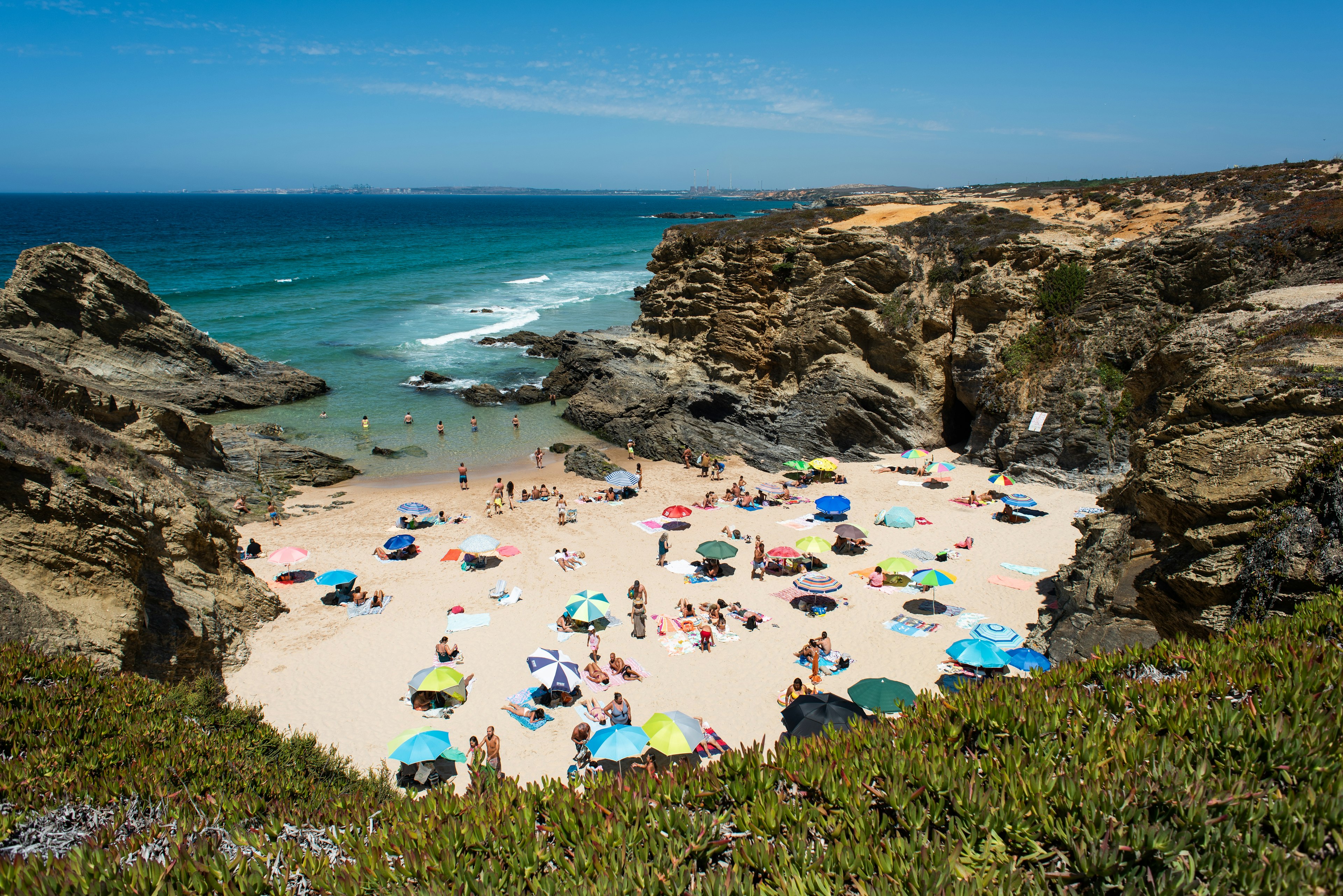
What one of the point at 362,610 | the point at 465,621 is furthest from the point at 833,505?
the point at 362,610

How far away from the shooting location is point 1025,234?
82.2 feet

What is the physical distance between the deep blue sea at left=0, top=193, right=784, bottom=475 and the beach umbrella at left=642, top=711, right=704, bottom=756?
1900cm

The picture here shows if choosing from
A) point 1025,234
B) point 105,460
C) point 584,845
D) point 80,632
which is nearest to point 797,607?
point 584,845

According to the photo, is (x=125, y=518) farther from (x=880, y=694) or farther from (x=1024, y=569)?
(x=1024, y=569)

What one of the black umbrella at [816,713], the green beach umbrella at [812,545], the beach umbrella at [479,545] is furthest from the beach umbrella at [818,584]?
the beach umbrella at [479,545]

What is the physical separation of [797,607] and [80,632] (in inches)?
513

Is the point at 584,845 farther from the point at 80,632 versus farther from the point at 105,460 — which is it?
the point at 105,460

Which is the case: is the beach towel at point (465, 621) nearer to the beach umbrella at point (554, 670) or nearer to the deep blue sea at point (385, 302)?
the beach umbrella at point (554, 670)

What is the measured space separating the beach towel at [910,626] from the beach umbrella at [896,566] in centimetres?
114

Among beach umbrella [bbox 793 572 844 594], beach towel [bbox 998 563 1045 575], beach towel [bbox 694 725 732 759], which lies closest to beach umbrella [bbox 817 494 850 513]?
beach umbrella [bbox 793 572 844 594]

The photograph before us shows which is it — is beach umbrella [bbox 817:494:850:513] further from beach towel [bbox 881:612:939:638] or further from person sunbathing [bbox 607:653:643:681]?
person sunbathing [bbox 607:653:643:681]

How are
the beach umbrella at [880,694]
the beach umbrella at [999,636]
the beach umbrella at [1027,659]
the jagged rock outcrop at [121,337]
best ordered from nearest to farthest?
the beach umbrella at [880,694] < the beach umbrella at [1027,659] < the beach umbrella at [999,636] < the jagged rock outcrop at [121,337]

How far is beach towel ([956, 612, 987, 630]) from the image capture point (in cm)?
1491

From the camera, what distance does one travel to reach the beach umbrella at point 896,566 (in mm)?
16078
